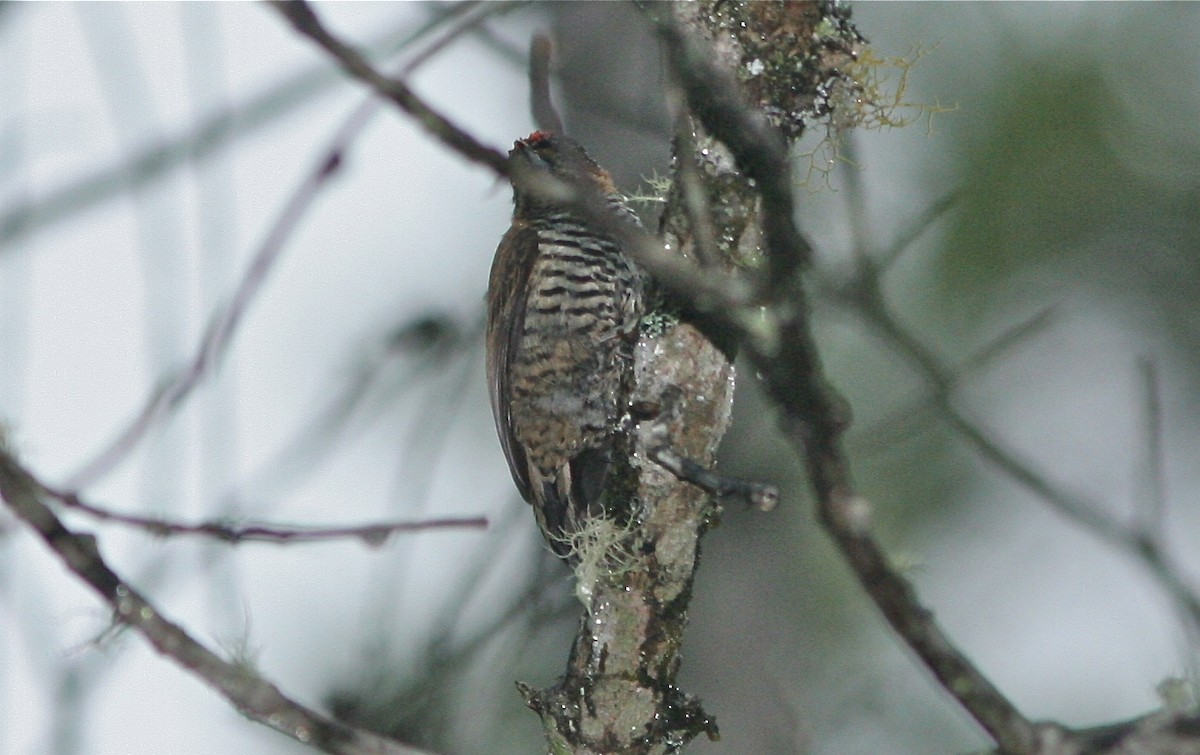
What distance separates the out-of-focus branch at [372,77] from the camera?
1.06 metres

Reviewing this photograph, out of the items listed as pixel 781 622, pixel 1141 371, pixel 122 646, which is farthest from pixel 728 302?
pixel 781 622

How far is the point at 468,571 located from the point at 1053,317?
2096 millimetres

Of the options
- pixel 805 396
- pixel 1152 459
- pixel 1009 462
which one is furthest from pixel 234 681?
pixel 1152 459

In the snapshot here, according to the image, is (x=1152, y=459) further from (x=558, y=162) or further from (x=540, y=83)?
(x=558, y=162)

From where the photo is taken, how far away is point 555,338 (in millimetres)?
3873

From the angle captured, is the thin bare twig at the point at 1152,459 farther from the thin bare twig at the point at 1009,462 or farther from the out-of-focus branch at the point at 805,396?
the out-of-focus branch at the point at 805,396

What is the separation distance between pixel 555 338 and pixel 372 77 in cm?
280

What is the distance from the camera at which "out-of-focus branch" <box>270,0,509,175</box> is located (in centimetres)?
106

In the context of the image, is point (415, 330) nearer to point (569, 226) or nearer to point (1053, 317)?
point (569, 226)

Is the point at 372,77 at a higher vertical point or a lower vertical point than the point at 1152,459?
lower

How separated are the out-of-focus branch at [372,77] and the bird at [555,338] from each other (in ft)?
7.68

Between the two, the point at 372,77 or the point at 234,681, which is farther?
the point at 234,681

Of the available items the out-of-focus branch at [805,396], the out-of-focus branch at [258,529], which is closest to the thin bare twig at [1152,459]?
the out-of-focus branch at [805,396]

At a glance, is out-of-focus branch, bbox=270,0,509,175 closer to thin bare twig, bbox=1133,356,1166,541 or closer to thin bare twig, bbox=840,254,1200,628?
thin bare twig, bbox=840,254,1200,628
